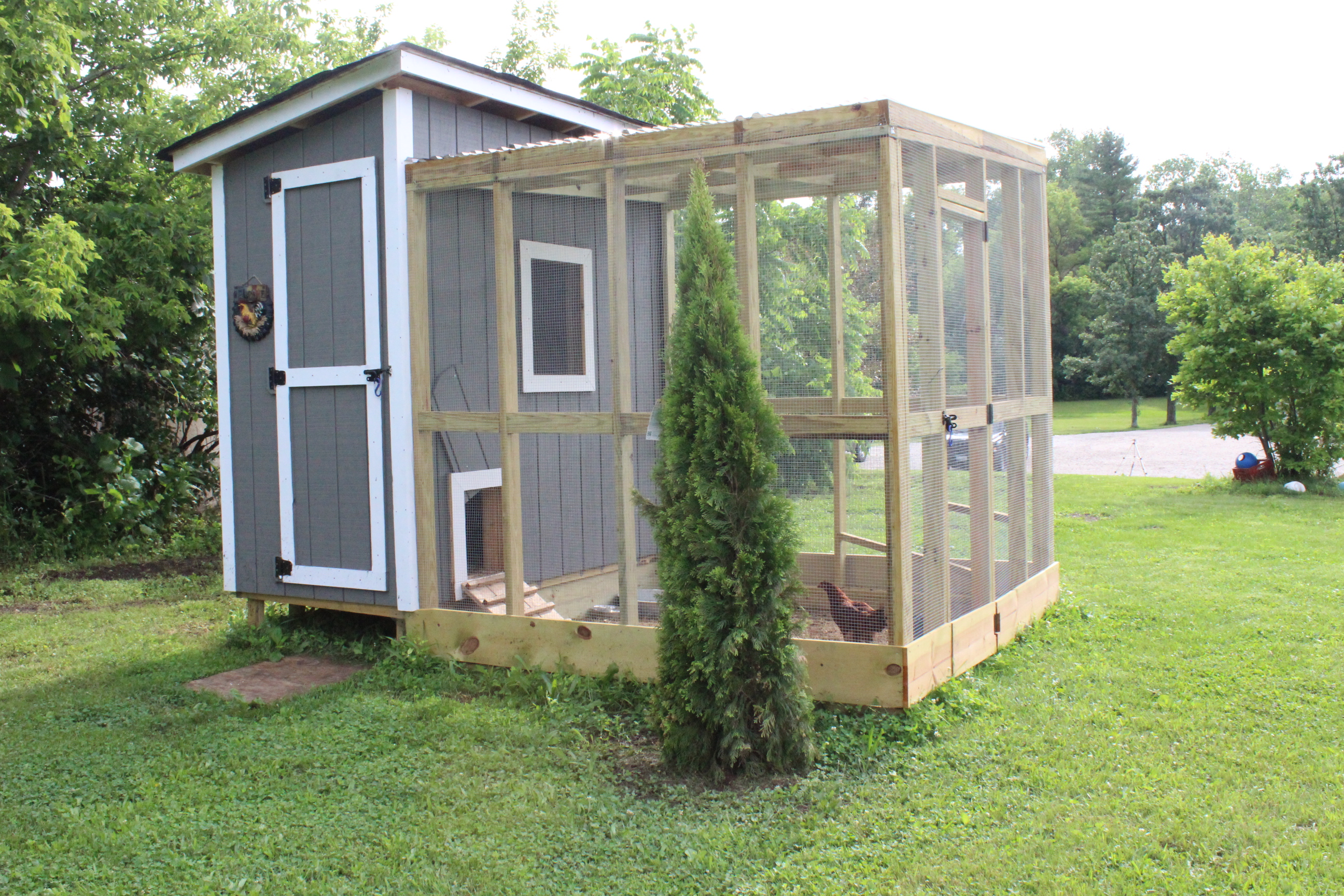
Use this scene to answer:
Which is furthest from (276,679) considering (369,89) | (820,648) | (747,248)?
(747,248)

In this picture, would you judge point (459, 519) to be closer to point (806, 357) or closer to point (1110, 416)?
point (806, 357)

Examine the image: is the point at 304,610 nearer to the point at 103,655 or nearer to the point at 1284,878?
the point at 103,655

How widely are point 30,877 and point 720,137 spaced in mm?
3310

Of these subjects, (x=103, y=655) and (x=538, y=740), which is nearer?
(x=538, y=740)

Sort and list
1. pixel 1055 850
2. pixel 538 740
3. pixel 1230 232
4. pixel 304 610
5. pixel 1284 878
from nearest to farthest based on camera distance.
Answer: pixel 1284 878 → pixel 1055 850 → pixel 538 740 → pixel 304 610 → pixel 1230 232

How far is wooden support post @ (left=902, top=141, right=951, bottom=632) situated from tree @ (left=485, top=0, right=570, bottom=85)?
48.6ft

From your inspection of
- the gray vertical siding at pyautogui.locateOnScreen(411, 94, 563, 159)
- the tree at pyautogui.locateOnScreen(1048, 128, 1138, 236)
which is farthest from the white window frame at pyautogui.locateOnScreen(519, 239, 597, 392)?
the tree at pyautogui.locateOnScreen(1048, 128, 1138, 236)

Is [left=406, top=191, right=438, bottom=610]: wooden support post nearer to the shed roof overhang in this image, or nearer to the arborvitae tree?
the shed roof overhang

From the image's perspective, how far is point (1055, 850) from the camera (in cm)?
283

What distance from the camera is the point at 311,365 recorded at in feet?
16.7

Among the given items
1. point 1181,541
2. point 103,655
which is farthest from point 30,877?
point 1181,541

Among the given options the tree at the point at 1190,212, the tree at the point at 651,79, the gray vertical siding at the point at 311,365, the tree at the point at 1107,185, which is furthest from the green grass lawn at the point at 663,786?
the tree at the point at 1107,185

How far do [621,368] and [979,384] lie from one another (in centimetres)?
165

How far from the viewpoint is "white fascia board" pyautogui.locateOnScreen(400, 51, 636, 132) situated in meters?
4.64
